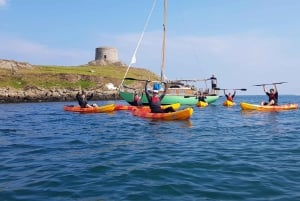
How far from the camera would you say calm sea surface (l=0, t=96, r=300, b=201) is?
8180 mm

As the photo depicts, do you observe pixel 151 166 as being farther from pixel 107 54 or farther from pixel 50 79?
pixel 107 54

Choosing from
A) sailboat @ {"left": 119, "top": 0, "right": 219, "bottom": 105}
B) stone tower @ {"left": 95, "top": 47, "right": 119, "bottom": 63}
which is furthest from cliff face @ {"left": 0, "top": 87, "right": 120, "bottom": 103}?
stone tower @ {"left": 95, "top": 47, "right": 119, "bottom": 63}

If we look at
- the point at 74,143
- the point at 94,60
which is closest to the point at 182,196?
the point at 74,143

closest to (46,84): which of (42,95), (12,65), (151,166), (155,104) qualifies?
(42,95)

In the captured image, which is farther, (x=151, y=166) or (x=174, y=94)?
(x=174, y=94)

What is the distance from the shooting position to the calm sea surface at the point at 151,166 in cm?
818

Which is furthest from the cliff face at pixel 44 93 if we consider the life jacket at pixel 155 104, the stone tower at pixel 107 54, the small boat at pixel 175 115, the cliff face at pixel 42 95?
the small boat at pixel 175 115

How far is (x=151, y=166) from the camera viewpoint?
426 inches

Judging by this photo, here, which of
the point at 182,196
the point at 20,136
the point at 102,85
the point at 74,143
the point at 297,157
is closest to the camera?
the point at 182,196

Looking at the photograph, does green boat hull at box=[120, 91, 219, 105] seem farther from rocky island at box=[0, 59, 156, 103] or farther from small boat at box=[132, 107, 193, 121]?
rocky island at box=[0, 59, 156, 103]

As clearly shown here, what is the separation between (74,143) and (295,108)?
2840 centimetres

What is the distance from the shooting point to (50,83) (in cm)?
7950

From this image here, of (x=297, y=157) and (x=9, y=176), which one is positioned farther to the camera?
(x=297, y=157)

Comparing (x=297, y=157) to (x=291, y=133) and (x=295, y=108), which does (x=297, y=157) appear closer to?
(x=291, y=133)
